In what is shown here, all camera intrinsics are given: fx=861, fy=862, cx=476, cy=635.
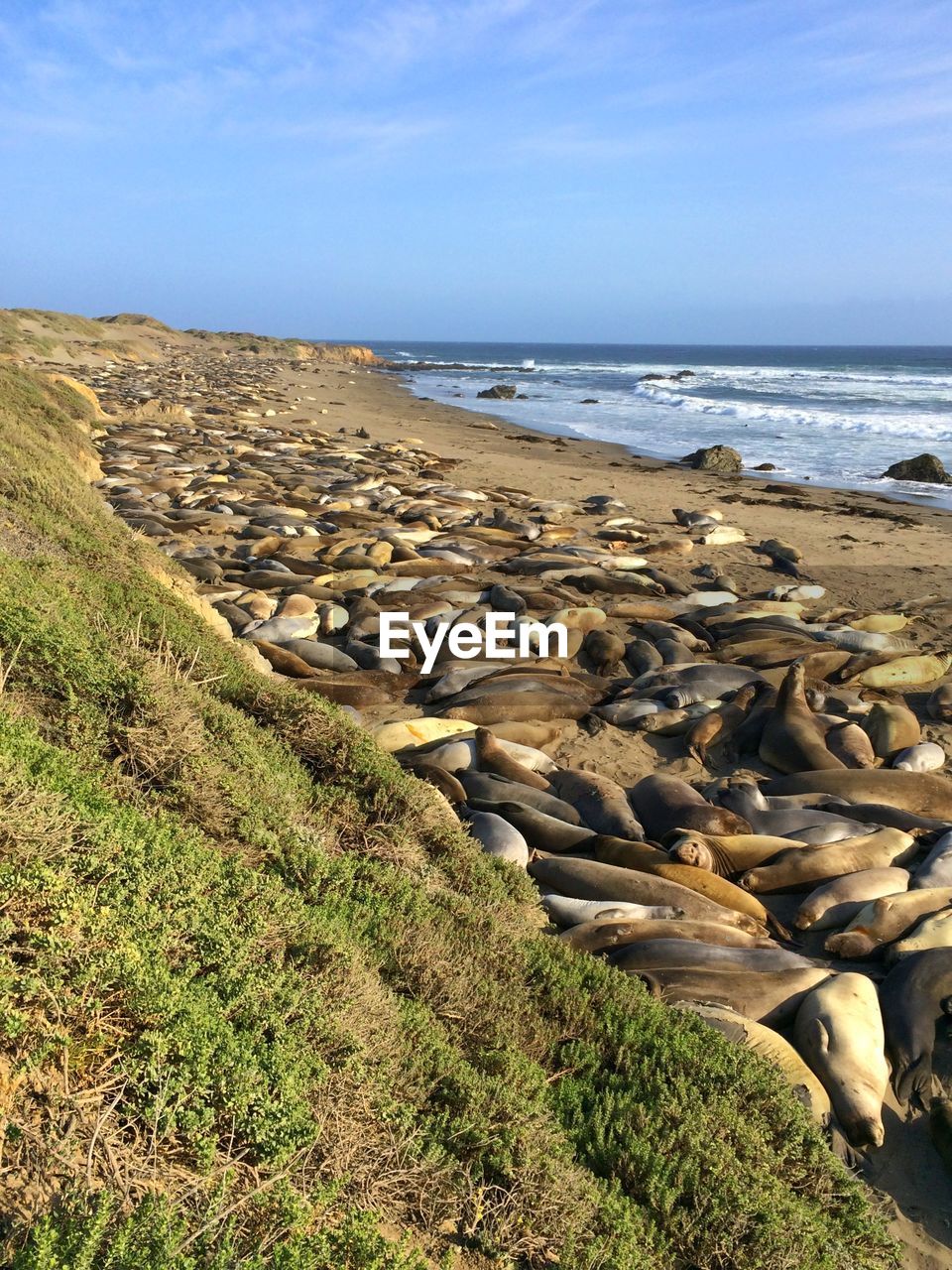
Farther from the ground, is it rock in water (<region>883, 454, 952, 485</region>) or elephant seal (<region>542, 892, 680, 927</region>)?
rock in water (<region>883, 454, 952, 485</region>)

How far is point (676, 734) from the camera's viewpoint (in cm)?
673

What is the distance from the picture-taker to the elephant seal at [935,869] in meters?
4.54

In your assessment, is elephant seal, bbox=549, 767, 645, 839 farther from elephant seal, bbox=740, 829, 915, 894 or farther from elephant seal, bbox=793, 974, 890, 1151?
elephant seal, bbox=793, 974, 890, 1151

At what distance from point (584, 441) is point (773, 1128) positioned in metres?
24.8

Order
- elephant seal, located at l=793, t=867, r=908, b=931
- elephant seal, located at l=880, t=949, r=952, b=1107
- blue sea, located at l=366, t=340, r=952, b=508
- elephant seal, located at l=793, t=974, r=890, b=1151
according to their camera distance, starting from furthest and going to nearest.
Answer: blue sea, located at l=366, t=340, r=952, b=508 < elephant seal, located at l=793, t=867, r=908, b=931 < elephant seal, located at l=880, t=949, r=952, b=1107 < elephant seal, located at l=793, t=974, r=890, b=1151

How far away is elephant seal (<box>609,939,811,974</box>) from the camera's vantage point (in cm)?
382

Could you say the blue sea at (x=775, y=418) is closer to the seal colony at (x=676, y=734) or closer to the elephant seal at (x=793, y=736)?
the seal colony at (x=676, y=734)

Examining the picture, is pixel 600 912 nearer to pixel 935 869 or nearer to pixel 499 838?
pixel 499 838

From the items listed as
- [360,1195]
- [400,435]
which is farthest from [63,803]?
[400,435]

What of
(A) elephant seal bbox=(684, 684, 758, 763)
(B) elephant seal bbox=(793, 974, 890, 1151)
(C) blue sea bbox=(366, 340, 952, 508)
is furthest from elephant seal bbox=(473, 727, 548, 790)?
(C) blue sea bbox=(366, 340, 952, 508)

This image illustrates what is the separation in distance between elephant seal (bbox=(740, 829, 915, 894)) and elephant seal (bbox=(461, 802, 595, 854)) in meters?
0.91

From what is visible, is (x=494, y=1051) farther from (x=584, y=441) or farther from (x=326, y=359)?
(x=326, y=359)

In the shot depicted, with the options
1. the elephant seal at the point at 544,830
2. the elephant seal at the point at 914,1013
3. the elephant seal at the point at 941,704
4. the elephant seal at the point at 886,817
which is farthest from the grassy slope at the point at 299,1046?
the elephant seal at the point at 941,704

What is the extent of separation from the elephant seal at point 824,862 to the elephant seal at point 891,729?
162 centimetres
